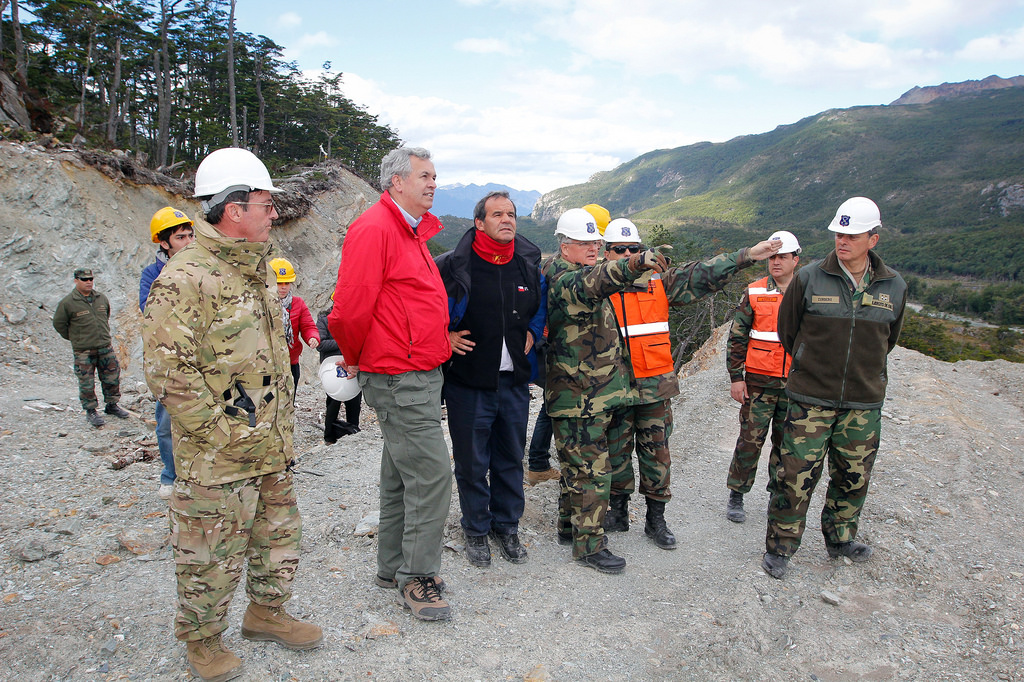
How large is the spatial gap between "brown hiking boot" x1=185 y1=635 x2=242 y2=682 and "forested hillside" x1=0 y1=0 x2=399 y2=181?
21688mm

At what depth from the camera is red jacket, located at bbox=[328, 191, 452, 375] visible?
9.99ft

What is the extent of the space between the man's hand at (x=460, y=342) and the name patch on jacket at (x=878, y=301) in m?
2.69

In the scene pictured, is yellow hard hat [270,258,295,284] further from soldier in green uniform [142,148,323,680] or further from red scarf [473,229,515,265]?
soldier in green uniform [142,148,323,680]

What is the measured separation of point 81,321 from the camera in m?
7.73

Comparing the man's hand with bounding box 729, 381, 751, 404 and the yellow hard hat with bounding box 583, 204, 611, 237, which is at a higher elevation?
the yellow hard hat with bounding box 583, 204, 611, 237

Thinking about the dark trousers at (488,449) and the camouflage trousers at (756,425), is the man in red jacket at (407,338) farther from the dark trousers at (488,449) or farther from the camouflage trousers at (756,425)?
the camouflage trousers at (756,425)

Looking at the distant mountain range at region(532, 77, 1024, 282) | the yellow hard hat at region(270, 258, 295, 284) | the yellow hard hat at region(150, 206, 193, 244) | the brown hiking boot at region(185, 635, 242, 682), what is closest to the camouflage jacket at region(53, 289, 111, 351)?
the yellow hard hat at region(270, 258, 295, 284)

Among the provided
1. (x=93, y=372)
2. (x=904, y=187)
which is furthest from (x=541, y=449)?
(x=904, y=187)

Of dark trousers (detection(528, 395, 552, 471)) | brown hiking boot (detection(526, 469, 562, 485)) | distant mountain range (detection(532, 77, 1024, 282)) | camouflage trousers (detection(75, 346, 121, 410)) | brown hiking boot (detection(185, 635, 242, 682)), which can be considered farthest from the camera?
distant mountain range (detection(532, 77, 1024, 282))

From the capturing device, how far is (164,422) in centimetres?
458

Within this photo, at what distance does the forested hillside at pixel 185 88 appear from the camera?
76.1 feet

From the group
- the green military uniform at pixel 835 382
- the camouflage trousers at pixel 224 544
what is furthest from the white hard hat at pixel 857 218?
the camouflage trousers at pixel 224 544

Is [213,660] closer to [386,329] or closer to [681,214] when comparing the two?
[386,329]

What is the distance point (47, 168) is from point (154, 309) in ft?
40.5
